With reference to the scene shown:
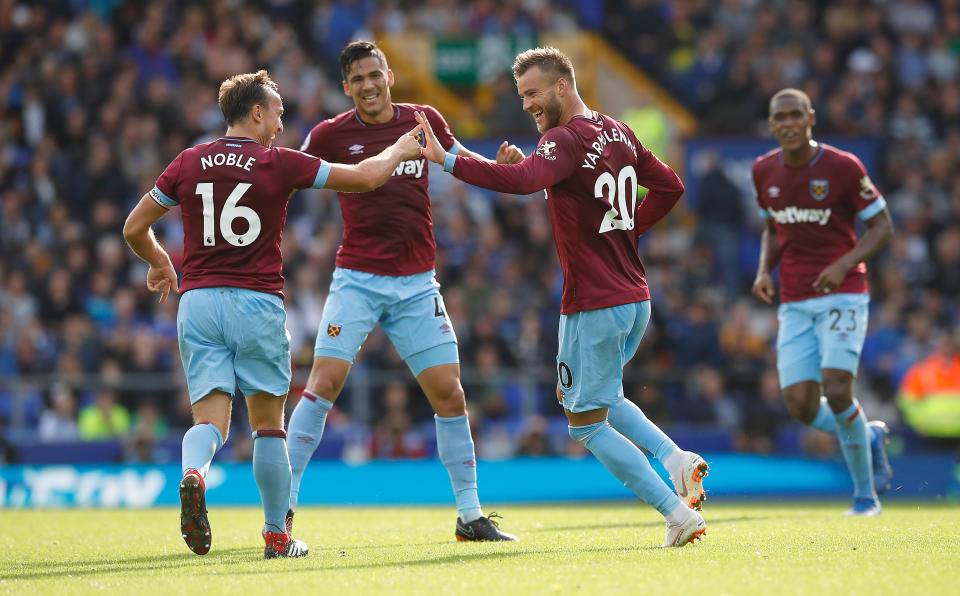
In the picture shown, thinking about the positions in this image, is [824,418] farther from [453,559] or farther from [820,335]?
[453,559]

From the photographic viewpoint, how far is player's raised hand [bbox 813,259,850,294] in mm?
8617

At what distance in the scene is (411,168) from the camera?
776 centimetres

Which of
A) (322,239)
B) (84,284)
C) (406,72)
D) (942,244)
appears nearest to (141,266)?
(84,284)

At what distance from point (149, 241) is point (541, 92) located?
2.18 m

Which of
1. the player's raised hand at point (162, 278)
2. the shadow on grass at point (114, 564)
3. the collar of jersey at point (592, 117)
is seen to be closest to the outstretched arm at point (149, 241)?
the player's raised hand at point (162, 278)

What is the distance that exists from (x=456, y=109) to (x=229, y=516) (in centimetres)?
1029

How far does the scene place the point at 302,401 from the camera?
762cm

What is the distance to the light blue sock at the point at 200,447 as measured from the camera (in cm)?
628

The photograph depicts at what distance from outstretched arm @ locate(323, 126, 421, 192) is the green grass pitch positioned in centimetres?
186

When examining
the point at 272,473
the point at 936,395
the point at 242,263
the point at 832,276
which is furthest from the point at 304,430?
the point at 936,395

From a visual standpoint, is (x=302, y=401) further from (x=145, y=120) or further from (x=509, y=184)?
(x=145, y=120)

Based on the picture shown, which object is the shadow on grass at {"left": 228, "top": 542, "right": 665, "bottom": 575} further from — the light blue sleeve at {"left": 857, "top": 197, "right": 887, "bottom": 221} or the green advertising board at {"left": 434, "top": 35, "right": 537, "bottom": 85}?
the green advertising board at {"left": 434, "top": 35, "right": 537, "bottom": 85}

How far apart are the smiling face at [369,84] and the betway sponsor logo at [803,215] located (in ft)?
10.4

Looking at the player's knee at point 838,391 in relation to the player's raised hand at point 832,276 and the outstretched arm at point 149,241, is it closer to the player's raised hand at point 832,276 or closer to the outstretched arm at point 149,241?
the player's raised hand at point 832,276
